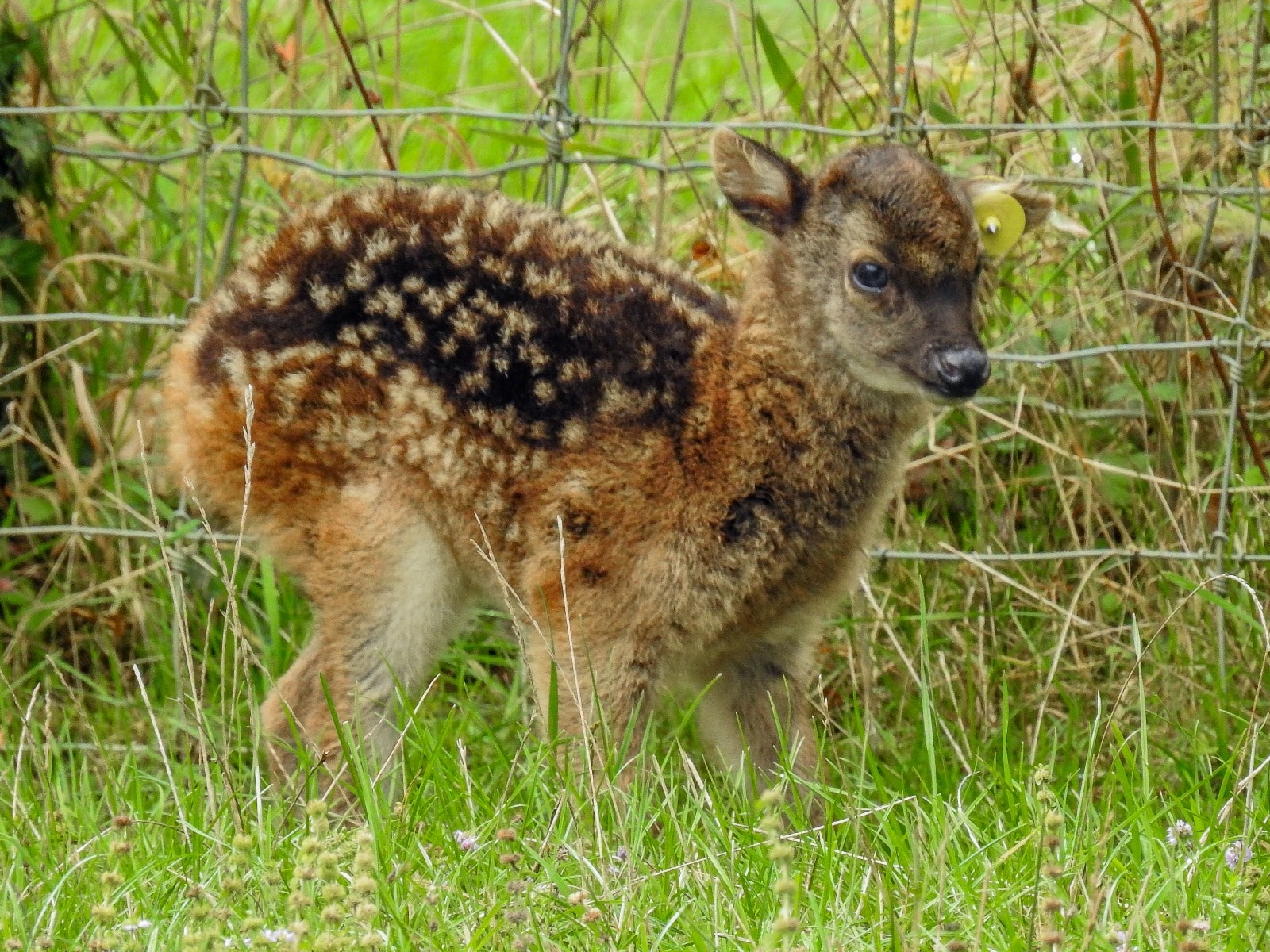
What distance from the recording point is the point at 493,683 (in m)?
5.52

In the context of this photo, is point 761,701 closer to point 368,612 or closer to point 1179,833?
point 368,612

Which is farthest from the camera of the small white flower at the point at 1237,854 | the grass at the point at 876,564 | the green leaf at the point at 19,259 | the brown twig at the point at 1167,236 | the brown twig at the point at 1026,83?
the green leaf at the point at 19,259

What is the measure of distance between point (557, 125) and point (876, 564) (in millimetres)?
1516

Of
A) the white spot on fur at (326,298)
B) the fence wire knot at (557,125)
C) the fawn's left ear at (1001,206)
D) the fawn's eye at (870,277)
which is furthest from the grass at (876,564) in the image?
the fawn's eye at (870,277)

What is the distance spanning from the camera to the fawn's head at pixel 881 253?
14.6ft

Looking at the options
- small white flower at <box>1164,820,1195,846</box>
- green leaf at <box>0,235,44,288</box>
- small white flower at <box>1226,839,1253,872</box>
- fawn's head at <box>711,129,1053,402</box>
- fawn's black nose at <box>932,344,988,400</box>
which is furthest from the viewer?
green leaf at <box>0,235,44,288</box>

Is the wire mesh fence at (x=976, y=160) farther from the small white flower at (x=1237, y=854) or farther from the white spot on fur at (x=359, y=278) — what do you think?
the small white flower at (x=1237, y=854)

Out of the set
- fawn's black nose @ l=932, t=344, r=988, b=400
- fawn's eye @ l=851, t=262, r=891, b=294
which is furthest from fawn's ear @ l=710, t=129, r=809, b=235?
fawn's black nose @ l=932, t=344, r=988, b=400

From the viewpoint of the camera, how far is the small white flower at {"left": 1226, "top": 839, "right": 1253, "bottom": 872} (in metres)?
3.39

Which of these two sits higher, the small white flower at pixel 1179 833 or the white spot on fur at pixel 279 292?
the white spot on fur at pixel 279 292

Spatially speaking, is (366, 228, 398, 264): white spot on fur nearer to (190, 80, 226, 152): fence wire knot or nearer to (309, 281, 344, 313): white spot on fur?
(309, 281, 344, 313): white spot on fur

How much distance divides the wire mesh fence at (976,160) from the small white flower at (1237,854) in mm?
1645

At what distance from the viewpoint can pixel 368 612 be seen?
4.62 m

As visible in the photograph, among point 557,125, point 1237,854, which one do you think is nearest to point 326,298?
point 557,125
